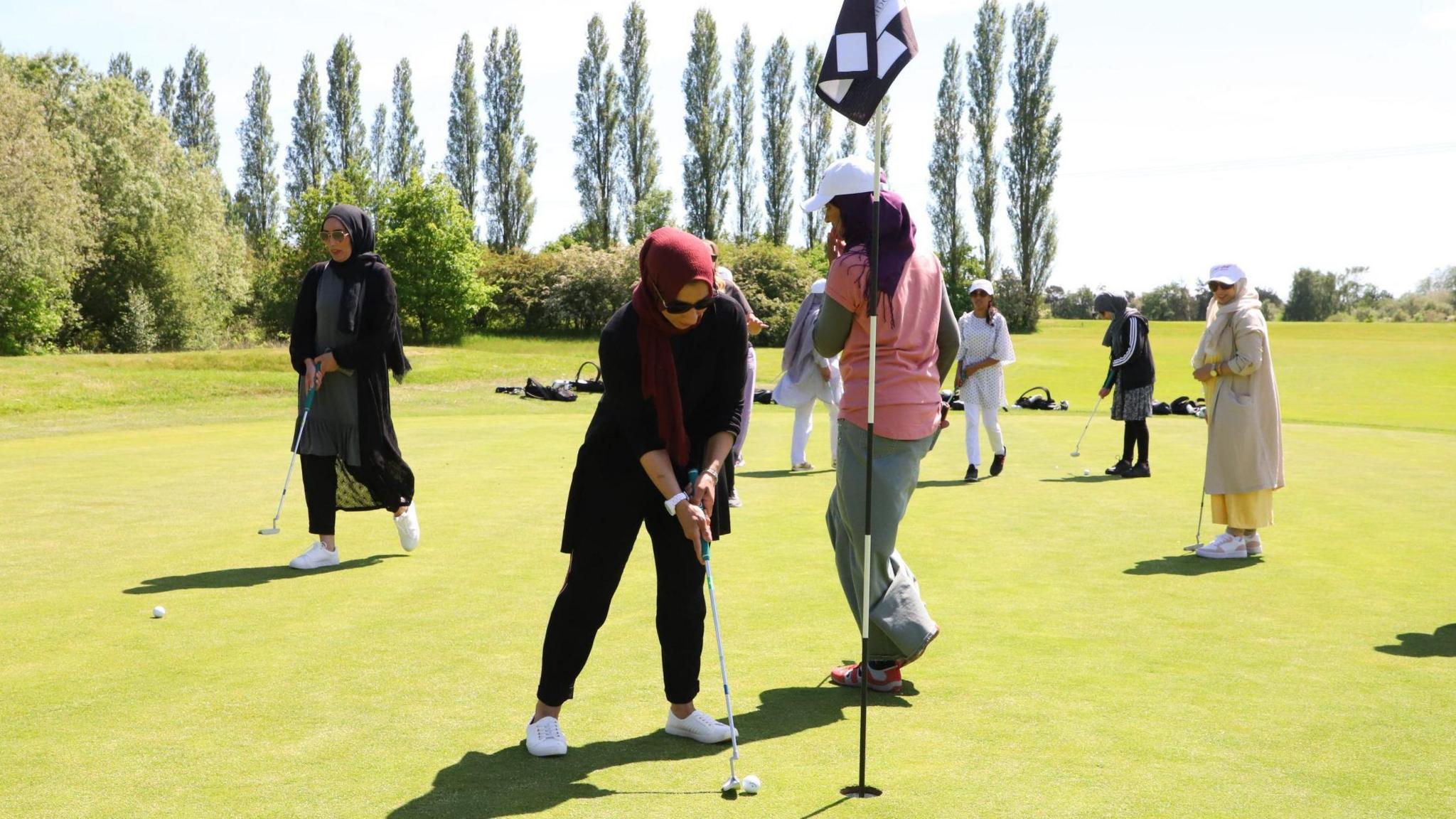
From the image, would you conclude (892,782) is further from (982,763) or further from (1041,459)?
(1041,459)

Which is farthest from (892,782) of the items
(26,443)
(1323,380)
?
(1323,380)

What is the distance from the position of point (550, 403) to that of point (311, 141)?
4954 cm

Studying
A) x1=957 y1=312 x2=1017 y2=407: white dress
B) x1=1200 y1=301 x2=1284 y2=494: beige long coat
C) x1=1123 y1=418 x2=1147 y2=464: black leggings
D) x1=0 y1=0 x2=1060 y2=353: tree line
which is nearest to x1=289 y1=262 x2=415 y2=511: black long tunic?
x1=1200 y1=301 x2=1284 y2=494: beige long coat

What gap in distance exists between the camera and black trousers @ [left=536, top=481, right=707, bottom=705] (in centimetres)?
467

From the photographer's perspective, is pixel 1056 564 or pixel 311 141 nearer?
pixel 1056 564

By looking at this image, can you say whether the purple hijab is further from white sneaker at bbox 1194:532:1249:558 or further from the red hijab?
white sneaker at bbox 1194:532:1249:558

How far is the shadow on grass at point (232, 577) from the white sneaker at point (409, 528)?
22 centimetres

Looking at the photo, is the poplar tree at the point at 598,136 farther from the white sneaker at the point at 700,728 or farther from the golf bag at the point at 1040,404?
the white sneaker at the point at 700,728

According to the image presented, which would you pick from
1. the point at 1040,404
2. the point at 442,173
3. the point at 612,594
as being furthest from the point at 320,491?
the point at 442,173

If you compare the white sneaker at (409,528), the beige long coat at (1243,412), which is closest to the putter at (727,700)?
the white sneaker at (409,528)

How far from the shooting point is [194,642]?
20.2 ft

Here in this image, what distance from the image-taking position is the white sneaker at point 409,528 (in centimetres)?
855

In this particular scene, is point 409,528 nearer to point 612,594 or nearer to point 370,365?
point 370,365

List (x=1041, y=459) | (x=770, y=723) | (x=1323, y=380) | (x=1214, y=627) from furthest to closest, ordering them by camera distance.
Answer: (x=1323, y=380) < (x=1041, y=459) < (x=1214, y=627) < (x=770, y=723)
